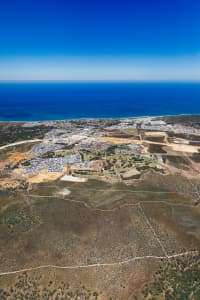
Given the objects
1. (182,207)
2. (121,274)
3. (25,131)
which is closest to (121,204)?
(182,207)

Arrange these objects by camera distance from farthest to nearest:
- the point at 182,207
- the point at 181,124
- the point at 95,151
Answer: the point at 181,124, the point at 95,151, the point at 182,207

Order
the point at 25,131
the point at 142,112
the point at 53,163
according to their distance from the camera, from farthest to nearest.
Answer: the point at 142,112 < the point at 25,131 < the point at 53,163

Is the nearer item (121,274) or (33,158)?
(121,274)

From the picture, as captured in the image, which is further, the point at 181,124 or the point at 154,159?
the point at 181,124

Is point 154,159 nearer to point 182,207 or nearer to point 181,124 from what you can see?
point 182,207

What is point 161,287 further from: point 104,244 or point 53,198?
point 53,198

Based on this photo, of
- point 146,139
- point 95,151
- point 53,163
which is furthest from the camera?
point 146,139

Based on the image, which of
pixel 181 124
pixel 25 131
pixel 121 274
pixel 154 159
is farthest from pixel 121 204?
pixel 181 124

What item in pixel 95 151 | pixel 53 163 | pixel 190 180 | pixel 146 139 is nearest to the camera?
pixel 190 180
